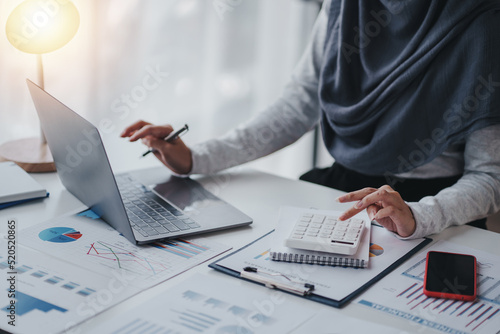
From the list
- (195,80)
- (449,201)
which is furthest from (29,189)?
(195,80)

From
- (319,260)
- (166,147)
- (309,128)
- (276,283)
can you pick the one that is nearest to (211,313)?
(276,283)

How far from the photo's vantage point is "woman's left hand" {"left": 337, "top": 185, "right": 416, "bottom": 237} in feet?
3.10

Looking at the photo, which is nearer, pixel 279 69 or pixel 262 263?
pixel 262 263

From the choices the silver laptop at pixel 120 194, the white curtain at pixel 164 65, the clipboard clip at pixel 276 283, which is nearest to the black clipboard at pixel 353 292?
the clipboard clip at pixel 276 283

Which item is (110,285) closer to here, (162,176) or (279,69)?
(162,176)

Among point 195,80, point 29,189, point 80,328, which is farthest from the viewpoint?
point 195,80

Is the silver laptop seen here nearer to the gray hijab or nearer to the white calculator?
the white calculator

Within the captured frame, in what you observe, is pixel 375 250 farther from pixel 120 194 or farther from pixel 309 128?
pixel 309 128

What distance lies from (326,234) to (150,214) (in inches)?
13.4

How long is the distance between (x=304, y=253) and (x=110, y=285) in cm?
30

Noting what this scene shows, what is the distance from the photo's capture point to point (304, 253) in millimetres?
896

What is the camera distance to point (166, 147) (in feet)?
4.11

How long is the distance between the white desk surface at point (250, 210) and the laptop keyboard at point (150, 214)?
0.22ft

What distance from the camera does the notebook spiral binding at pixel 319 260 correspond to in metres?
0.88
